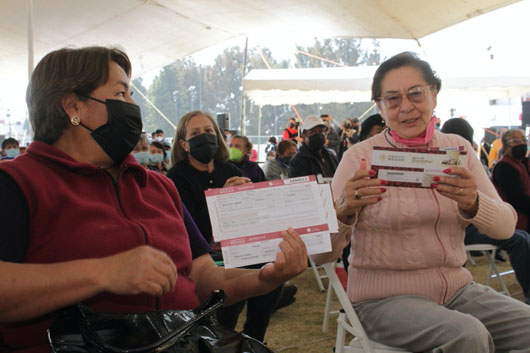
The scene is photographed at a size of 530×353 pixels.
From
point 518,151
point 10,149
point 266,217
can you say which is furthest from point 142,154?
point 10,149

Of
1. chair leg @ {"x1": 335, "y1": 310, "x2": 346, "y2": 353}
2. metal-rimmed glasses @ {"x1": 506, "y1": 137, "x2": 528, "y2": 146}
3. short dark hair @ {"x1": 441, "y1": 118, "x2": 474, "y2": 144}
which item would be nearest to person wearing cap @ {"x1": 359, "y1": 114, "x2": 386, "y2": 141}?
short dark hair @ {"x1": 441, "y1": 118, "x2": 474, "y2": 144}

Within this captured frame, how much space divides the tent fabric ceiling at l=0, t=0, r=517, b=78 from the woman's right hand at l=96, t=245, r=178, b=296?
26.0 ft

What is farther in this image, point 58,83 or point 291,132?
point 291,132

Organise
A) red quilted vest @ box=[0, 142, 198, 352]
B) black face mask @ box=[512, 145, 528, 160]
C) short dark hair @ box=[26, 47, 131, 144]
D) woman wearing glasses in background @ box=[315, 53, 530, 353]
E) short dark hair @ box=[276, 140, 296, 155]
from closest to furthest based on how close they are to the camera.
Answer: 1. red quilted vest @ box=[0, 142, 198, 352]
2. short dark hair @ box=[26, 47, 131, 144]
3. woman wearing glasses in background @ box=[315, 53, 530, 353]
4. black face mask @ box=[512, 145, 528, 160]
5. short dark hair @ box=[276, 140, 296, 155]

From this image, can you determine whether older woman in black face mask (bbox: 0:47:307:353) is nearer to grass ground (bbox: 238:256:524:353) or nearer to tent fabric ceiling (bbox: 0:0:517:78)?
grass ground (bbox: 238:256:524:353)

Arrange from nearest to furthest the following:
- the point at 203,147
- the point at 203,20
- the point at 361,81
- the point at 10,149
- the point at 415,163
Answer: the point at 415,163
the point at 203,147
the point at 10,149
the point at 203,20
the point at 361,81

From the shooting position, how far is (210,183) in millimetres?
3793

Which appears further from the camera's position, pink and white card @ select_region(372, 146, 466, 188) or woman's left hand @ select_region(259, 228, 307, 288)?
pink and white card @ select_region(372, 146, 466, 188)

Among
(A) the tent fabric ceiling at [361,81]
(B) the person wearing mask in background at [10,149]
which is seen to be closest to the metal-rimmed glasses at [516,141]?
(A) the tent fabric ceiling at [361,81]

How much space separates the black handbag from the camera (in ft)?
4.08

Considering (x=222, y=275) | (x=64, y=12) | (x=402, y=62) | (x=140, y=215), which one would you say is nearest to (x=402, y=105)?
(x=402, y=62)

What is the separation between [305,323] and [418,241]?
8.43 ft

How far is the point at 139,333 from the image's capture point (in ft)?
4.28

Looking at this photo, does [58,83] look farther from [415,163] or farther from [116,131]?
[415,163]
